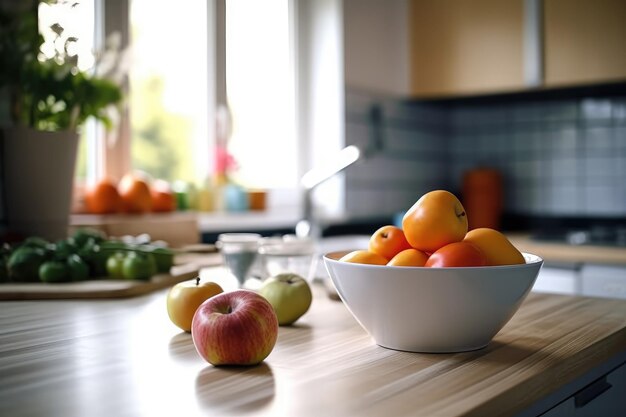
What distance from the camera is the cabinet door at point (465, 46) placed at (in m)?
3.05

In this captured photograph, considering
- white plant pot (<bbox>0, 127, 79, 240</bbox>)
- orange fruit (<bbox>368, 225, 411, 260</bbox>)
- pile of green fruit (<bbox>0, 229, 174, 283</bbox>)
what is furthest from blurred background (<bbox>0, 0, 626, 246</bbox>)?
orange fruit (<bbox>368, 225, 411, 260</bbox>)

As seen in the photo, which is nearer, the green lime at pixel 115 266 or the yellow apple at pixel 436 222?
the yellow apple at pixel 436 222

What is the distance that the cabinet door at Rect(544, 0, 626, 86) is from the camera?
2.81 metres

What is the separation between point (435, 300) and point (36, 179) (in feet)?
4.38

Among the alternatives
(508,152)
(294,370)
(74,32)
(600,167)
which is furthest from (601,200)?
(294,370)

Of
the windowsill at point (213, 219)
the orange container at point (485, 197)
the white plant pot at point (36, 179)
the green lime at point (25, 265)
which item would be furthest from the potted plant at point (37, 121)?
the orange container at point (485, 197)

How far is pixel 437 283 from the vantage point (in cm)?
88

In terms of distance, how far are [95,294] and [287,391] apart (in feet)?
2.47

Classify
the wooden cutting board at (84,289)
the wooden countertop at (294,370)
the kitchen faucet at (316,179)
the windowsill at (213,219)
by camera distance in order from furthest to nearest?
the kitchen faucet at (316,179) < the windowsill at (213,219) < the wooden cutting board at (84,289) < the wooden countertop at (294,370)

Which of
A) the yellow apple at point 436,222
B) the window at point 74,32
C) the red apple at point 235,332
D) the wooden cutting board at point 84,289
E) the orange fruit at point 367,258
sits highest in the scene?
the window at point 74,32

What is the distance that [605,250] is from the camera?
2.52m

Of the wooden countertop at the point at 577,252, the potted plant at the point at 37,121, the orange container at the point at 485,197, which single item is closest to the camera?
the potted plant at the point at 37,121

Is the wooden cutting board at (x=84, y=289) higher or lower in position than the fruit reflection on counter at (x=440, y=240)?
lower

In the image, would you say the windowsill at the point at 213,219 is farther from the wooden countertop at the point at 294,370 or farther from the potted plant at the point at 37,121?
the wooden countertop at the point at 294,370
